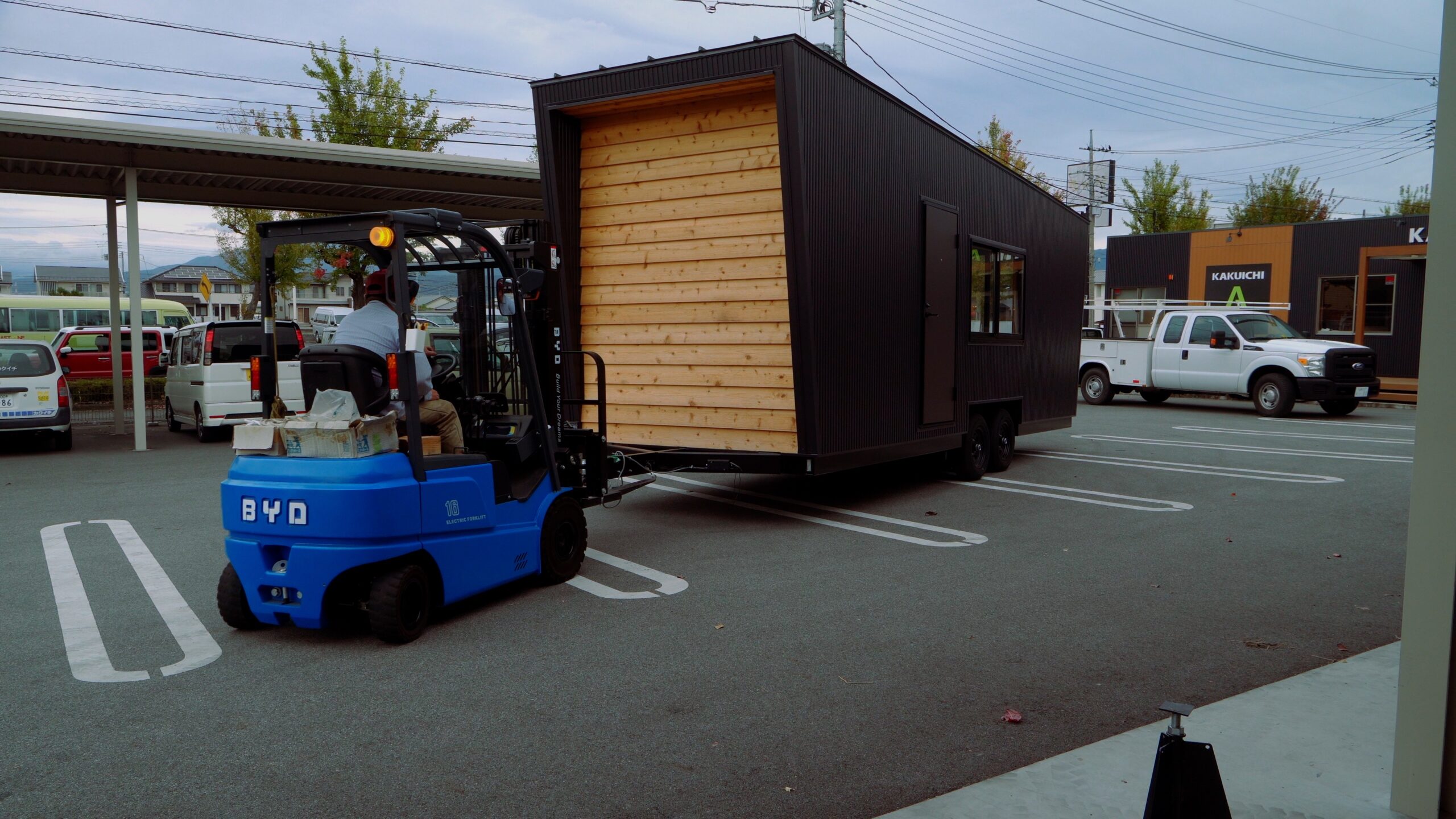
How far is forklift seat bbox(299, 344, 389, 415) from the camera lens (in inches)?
203

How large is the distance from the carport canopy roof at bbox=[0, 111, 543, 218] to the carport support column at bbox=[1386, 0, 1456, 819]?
13.5 metres

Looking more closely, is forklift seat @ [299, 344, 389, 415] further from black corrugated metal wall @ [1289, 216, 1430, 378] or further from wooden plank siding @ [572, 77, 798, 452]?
black corrugated metal wall @ [1289, 216, 1430, 378]

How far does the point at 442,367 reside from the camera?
19.5 ft

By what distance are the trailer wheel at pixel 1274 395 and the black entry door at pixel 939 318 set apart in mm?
11198

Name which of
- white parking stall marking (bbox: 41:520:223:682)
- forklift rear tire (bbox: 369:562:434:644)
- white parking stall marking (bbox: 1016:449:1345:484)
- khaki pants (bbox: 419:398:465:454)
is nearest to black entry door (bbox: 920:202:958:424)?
white parking stall marking (bbox: 1016:449:1345:484)

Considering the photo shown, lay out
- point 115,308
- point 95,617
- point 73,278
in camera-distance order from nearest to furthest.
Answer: point 95,617, point 115,308, point 73,278

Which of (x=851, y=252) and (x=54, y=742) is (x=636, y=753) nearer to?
(x=54, y=742)

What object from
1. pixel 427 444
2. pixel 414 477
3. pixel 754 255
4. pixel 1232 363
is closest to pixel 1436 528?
pixel 414 477

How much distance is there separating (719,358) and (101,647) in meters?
4.74

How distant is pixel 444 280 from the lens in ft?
20.3

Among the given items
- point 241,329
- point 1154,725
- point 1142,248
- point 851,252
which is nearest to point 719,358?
point 851,252

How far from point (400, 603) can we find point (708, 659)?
1.57 meters

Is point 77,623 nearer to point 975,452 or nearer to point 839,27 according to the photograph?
point 975,452

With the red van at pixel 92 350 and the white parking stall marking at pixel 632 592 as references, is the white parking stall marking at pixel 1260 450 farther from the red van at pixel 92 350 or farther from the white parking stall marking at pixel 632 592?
the red van at pixel 92 350
